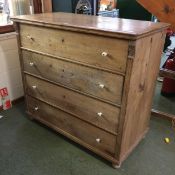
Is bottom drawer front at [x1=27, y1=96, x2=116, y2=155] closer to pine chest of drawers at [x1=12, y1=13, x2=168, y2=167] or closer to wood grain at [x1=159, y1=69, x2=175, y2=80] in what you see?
pine chest of drawers at [x1=12, y1=13, x2=168, y2=167]

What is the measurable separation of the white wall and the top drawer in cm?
45

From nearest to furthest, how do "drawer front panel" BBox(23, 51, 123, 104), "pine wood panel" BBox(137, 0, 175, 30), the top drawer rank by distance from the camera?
1. the top drawer
2. "drawer front panel" BBox(23, 51, 123, 104)
3. "pine wood panel" BBox(137, 0, 175, 30)

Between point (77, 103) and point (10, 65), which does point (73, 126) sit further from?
point (10, 65)

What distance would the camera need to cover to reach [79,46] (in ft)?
4.78

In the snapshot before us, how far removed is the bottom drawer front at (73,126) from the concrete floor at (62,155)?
13 cm

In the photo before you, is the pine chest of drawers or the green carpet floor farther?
the green carpet floor

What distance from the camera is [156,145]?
1.92 m

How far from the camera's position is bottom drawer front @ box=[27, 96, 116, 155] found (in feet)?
5.31

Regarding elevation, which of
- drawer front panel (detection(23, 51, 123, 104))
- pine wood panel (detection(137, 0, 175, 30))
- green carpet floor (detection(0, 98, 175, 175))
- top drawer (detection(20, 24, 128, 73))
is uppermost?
pine wood panel (detection(137, 0, 175, 30))

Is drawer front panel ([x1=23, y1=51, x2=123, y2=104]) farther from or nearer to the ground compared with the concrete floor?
farther from the ground

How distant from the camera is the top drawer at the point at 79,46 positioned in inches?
50.8

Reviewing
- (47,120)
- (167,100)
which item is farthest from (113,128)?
(167,100)

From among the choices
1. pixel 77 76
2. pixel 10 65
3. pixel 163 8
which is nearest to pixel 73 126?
pixel 77 76

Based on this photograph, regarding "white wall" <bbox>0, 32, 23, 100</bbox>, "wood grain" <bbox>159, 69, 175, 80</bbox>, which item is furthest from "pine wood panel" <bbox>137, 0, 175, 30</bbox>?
"white wall" <bbox>0, 32, 23, 100</bbox>
